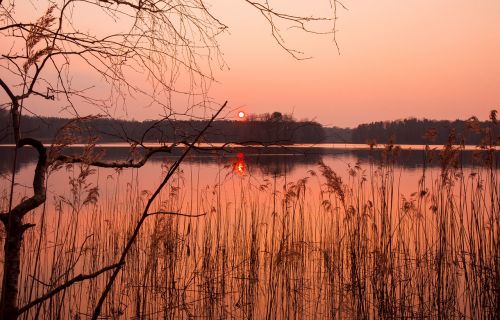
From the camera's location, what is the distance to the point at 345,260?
19.9ft

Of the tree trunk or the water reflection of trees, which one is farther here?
the water reflection of trees

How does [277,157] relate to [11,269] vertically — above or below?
below

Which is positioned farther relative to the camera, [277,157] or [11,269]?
[277,157]

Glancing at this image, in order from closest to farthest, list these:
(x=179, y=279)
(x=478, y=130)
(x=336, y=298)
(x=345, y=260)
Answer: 1. (x=478, y=130)
2. (x=336, y=298)
3. (x=179, y=279)
4. (x=345, y=260)

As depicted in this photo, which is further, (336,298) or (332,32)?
(336,298)

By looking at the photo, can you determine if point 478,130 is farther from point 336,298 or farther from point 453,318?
point 336,298

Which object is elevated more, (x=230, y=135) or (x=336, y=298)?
(x=230, y=135)

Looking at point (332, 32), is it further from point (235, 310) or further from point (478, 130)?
point (235, 310)

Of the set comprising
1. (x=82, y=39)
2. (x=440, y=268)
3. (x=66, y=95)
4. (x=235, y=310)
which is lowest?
(x=235, y=310)

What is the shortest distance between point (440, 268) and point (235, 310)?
6.62 ft

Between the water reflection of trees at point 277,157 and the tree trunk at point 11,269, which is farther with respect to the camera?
the water reflection of trees at point 277,157

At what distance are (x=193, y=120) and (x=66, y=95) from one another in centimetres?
52

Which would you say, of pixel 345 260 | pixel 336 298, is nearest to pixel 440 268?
pixel 336 298

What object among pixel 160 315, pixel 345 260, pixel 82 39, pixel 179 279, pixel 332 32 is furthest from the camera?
pixel 345 260
